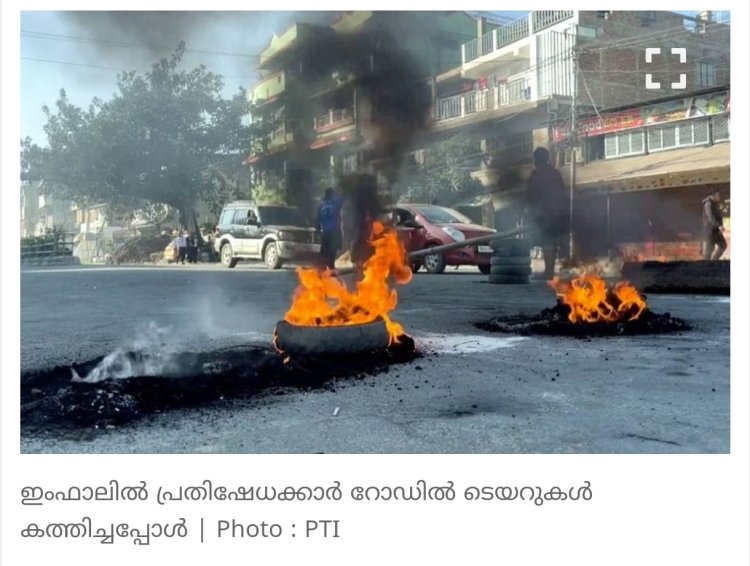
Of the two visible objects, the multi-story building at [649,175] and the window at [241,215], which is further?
the multi-story building at [649,175]

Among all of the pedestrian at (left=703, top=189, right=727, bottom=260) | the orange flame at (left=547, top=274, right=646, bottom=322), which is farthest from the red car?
the pedestrian at (left=703, top=189, right=727, bottom=260)

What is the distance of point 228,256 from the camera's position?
374 inches

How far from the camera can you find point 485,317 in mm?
6324

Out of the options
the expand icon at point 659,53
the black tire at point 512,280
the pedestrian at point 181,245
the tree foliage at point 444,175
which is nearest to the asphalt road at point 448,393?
the pedestrian at point 181,245

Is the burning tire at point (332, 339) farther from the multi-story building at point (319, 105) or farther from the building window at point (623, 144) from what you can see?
the building window at point (623, 144)

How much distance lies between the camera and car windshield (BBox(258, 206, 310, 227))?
7.76 meters

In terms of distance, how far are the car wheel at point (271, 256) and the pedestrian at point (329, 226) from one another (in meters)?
2.36

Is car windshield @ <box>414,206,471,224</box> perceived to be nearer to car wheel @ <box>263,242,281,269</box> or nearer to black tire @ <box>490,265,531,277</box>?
black tire @ <box>490,265,531,277</box>

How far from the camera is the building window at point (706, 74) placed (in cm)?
712

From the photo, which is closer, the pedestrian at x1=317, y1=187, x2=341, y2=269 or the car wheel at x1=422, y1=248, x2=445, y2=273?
the pedestrian at x1=317, y1=187, x2=341, y2=269

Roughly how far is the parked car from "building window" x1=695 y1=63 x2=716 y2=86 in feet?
16.8

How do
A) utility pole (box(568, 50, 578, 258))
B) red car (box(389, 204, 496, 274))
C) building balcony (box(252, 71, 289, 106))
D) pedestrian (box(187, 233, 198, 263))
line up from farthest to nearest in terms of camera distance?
1. utility pole (box(568, 50, 578, 258))
2. pedestrian (box(187, 233, 198, 263))
3. red car (box(389, 204, 496, 274))
4. building balcony (box(252, 71, 289, 106))
